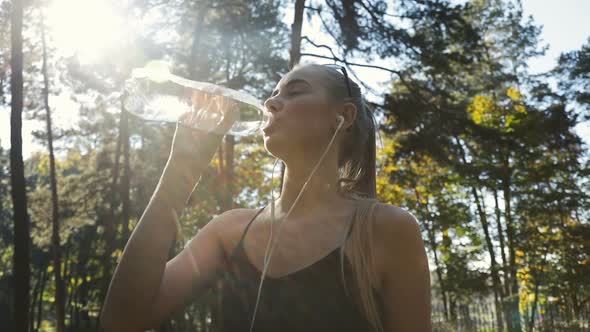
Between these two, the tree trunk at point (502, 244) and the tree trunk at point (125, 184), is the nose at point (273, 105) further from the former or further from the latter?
the tree trunk at point (502, 244)

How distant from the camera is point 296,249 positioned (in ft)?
5.18

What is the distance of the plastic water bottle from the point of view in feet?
4.98

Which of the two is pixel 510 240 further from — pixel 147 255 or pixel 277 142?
pixel 147 255

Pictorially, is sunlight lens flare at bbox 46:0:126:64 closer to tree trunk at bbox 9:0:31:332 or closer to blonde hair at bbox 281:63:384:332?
tree trunk at bbox 9:0:31:332

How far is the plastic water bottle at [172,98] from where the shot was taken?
1.52m

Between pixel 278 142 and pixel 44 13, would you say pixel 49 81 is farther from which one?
pixel 278 142

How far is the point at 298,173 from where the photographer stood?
1.73m

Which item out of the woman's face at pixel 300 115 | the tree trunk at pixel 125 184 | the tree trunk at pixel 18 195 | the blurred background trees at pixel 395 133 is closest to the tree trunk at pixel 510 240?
the blurred background trees at pixel 395 133

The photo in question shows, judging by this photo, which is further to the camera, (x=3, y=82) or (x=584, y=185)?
(x=584, y=185)

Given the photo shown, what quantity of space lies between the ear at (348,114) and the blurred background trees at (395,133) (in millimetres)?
9056

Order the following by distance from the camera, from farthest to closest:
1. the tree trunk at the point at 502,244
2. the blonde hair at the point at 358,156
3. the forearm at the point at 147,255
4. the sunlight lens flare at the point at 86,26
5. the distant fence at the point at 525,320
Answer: the tree trunk at the point at 502,244 < the distant fence at the point at 525,320 < the sunlight lens flare at the point at 86,26 < the blonde hair at the point at 358,156 < the forearm at the point at 147,255

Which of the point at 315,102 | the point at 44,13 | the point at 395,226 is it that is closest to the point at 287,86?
the point at 315,102

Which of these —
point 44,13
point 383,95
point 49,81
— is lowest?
point 383,95

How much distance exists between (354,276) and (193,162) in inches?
21.7
